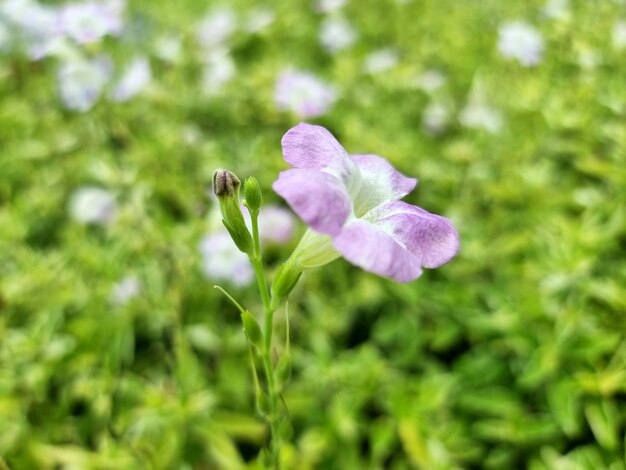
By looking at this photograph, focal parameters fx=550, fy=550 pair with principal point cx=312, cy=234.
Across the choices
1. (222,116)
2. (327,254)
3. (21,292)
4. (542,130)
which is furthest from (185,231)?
(542,130)

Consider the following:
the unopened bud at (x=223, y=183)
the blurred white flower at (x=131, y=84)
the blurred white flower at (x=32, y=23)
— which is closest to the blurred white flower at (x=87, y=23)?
the blurred white flower at (x=32, y=23)

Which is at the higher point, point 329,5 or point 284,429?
point 329,5

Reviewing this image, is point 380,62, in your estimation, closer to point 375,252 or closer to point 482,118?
point 482,118

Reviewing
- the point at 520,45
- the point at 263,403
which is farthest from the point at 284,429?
the point at 520,45

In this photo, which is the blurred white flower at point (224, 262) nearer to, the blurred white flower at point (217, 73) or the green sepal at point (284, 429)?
the green sepal at point (284, 429)

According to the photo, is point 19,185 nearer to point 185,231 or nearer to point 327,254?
point 185,231
